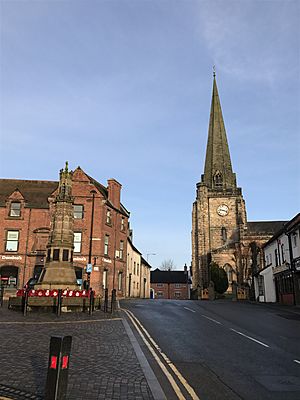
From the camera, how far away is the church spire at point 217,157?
7525 cm

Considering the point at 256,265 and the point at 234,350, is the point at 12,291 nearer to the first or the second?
the point at 234,350

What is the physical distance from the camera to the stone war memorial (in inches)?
736

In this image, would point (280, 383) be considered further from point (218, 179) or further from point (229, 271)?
point (218, 179)

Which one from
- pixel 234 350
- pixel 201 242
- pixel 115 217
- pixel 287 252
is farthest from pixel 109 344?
pixel 201 242

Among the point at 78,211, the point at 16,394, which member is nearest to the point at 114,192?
the point at 78,211

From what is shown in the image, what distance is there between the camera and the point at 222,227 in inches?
2788

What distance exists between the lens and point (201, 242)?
229 feet

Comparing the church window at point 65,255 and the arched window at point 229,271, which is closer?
the church window at point 65,255

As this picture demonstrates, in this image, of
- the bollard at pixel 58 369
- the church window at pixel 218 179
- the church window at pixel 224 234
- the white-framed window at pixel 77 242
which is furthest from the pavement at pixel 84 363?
the church window at pixel 218 179

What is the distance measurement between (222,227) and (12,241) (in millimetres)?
43696

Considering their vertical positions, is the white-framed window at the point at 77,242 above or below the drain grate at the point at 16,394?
above

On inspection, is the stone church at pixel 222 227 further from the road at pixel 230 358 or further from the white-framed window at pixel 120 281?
the road at pixel 230 358

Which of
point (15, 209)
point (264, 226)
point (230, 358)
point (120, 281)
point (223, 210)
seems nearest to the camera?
point (230, 358)

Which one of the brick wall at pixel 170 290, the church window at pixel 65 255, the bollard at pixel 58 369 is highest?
the church window at pixel 65 255
